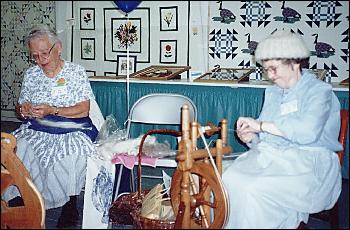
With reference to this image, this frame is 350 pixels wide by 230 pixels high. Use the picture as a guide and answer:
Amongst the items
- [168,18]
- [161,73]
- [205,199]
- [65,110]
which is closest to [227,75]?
[161,73]

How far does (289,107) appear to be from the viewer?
2016 millimetres

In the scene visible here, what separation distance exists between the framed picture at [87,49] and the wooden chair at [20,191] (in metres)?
3.37

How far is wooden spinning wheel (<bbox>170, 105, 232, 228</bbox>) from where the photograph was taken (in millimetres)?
1796

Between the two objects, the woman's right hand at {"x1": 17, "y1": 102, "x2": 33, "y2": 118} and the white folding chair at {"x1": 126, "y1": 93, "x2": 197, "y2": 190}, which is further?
the white folding chair at {"x1": 126, "y1": 93, "x2": 197, "y2": 190}

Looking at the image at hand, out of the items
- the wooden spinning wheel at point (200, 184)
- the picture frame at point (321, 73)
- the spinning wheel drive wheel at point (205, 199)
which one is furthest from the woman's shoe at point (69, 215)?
the picture frame at point (321, 73)

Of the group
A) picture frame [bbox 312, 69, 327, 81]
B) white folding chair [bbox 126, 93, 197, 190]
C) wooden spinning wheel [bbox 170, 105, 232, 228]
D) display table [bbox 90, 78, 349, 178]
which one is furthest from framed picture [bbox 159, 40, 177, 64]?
wooden spinning wheel [bbox 170, 105, 232, 228]

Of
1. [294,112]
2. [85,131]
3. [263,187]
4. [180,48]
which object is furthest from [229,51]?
[263,187]

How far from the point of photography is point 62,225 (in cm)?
253

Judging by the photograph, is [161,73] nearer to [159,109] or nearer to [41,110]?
[159,109]

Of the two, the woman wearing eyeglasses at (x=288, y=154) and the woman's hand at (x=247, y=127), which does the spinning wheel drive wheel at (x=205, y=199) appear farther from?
the woman's hand at (x=247, y=127)

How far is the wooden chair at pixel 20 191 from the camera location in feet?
6.07

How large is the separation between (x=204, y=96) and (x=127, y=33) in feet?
5.47

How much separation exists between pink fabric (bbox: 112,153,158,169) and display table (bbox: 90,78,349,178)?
1.05 meters

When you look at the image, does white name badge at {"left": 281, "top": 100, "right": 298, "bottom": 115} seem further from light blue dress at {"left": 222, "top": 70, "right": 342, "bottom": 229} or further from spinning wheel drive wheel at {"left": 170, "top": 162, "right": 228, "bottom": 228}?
spinning wheel drive wheel at {"left": 170, "top": 162, "right": 228, "bottom": 228}
